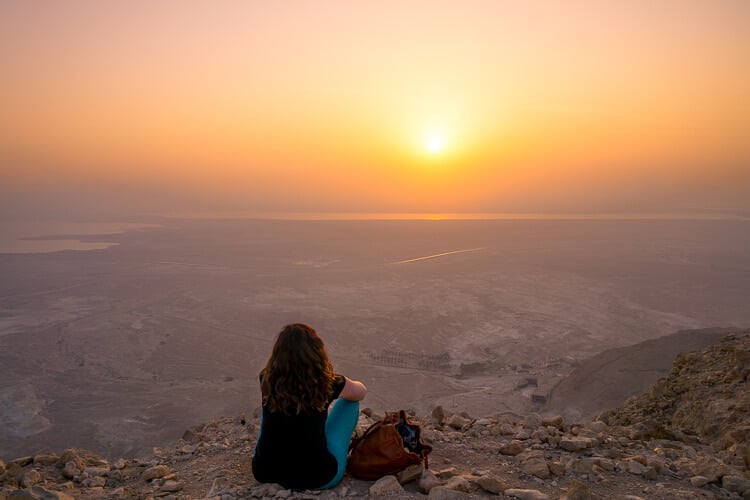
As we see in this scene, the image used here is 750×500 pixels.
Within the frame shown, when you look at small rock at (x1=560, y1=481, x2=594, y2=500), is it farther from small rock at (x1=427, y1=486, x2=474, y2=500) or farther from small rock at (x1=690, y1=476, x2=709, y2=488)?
small rock at (x1=690, y1=476, x2=709, y2=488)

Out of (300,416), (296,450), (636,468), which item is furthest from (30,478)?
(636,468)

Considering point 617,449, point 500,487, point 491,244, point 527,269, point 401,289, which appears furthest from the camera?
point 491,244

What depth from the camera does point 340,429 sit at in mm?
3650

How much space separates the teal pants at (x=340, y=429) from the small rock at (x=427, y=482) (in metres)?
0.58

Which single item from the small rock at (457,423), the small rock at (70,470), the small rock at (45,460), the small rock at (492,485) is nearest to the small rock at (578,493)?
the small rock at (492,485)

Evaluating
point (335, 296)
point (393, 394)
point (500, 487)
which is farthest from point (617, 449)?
point (335, 296)

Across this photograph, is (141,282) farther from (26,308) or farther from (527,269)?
(527,269)

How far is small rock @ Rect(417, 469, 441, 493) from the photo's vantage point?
3.60 meters

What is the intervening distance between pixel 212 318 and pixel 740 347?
2868cm

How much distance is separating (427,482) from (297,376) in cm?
130

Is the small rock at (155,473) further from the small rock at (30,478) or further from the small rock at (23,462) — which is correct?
the small rock at (23,462)

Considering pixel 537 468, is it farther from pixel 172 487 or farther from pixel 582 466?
pixel 172 487

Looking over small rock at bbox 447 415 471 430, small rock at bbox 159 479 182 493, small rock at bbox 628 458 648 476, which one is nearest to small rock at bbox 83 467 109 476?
small rock at bbox 159 479 182 493

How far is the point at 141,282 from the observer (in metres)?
42.4
